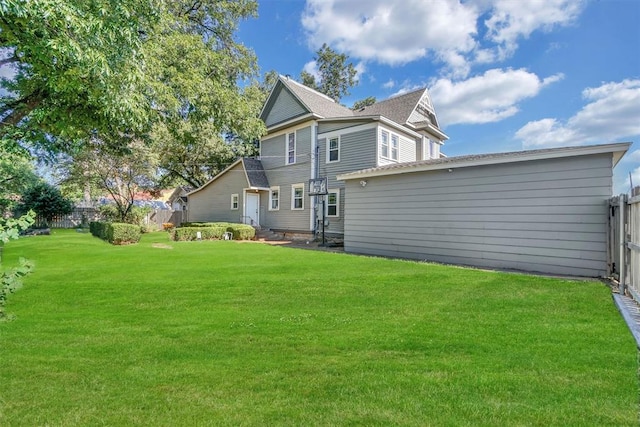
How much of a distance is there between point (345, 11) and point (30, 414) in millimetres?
13829

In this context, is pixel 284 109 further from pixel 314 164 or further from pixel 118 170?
pixel 118 170

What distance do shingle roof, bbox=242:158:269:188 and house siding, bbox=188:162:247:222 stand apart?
41 centimetres

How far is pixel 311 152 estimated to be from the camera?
1688 cm

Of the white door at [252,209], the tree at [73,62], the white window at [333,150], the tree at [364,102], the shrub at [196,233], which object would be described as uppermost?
the tree at [364,102]

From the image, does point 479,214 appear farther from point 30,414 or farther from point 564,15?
point 30,414

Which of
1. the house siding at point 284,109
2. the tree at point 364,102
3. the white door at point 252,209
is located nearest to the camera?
the house siding at point 284,109

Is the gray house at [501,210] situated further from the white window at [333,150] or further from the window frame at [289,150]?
the window frame at [289,150]

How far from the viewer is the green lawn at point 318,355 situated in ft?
7.27

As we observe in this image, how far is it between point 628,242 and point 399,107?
14.7 meters

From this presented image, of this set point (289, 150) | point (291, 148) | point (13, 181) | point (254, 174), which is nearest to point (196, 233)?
point (254, 174)

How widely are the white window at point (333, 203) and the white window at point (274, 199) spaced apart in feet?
12.4

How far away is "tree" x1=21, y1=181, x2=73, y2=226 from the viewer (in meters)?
23.4

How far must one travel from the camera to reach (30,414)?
7.22ft

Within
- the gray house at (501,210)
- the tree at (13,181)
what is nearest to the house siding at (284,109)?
the gray house at (501,210)
